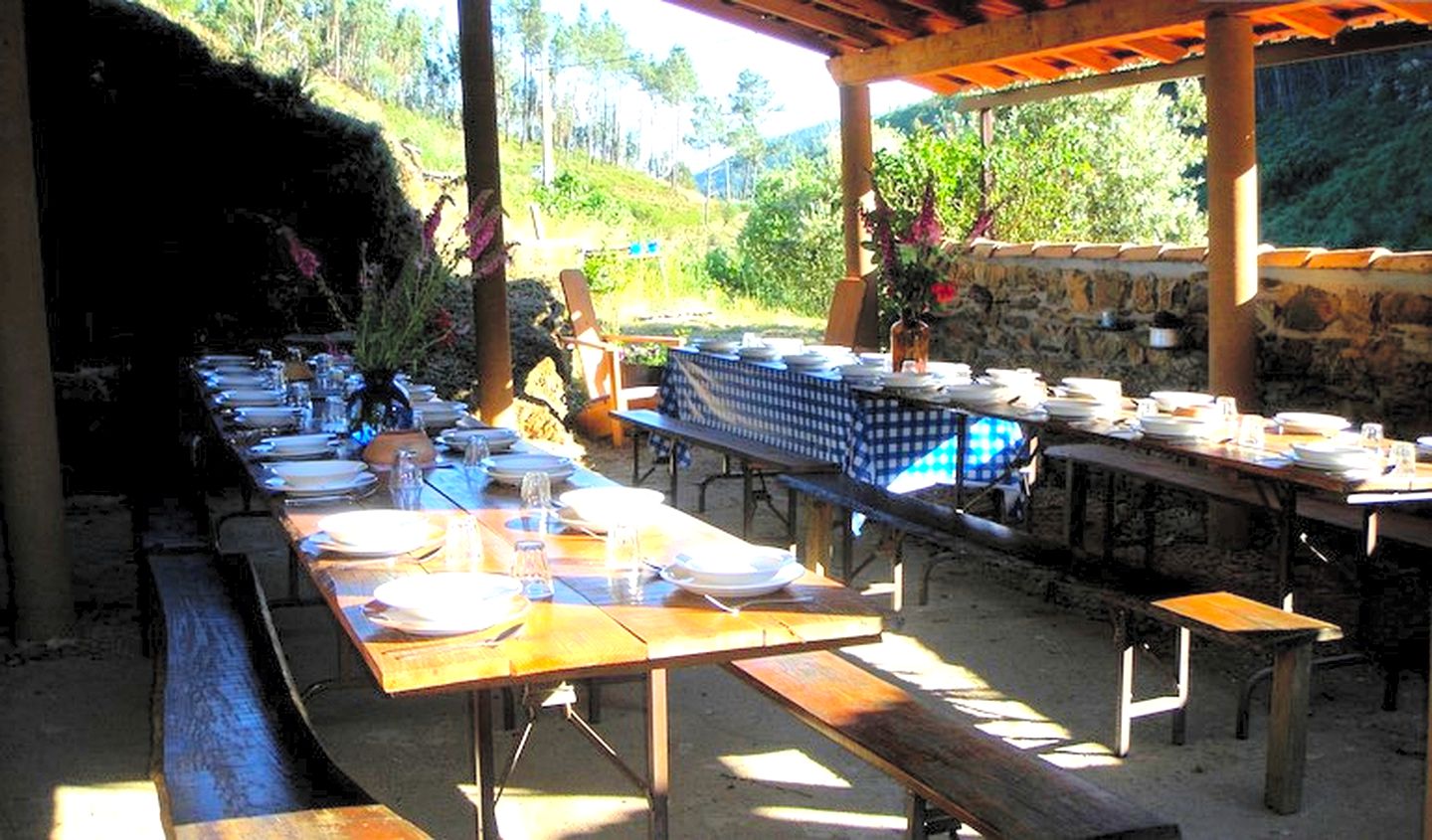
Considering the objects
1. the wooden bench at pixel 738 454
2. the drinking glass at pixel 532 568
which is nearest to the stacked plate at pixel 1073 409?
the wooden bench at pixel 738 454

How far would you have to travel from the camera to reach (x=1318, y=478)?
3.43 meters

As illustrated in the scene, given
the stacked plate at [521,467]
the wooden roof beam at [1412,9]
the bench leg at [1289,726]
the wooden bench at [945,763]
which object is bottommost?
the bench leg at [1289,726]

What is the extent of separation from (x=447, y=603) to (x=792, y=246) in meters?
13.5

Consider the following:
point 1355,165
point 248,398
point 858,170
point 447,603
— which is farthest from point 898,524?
point 1355,165

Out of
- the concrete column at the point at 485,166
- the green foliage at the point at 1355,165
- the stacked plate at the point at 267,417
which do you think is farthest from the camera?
the green foliage at the point at 1355,165

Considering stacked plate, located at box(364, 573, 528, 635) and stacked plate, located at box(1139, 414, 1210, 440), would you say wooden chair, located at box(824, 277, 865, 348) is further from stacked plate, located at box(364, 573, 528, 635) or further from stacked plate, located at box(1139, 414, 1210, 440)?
stacked plate, located at box(364, 573, 528, 635)

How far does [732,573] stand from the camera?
2297mm

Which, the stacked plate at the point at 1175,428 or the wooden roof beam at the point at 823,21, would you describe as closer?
the stacked plate at the point at 1175,428

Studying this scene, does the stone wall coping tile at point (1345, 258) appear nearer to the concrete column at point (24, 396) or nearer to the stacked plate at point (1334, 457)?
the stacked plate at point (1334, 457)

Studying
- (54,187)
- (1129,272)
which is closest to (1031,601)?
(1129,272)

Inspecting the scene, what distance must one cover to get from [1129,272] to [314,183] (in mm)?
5172

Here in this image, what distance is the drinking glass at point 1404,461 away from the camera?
347cm

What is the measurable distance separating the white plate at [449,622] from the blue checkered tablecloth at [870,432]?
3.22 metres

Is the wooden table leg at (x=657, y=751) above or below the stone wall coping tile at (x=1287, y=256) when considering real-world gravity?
below
